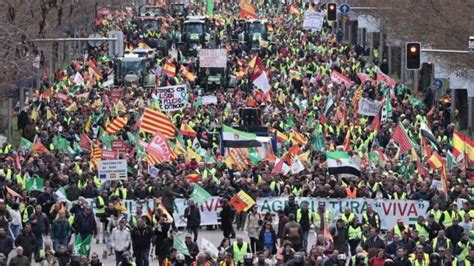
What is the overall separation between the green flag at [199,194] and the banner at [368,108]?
1669 cm

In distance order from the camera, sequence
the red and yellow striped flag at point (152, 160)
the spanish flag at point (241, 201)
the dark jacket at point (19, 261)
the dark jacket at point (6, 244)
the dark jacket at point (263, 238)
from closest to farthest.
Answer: the dark jacket at point (19, 261) < the dark jacket at point (6, 244) < the dark jacket at point (263, 238) < the spanish flag at point (241, 201) < the red and yellow striped flag at point (152, 160)

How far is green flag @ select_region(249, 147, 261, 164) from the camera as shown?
4766cm

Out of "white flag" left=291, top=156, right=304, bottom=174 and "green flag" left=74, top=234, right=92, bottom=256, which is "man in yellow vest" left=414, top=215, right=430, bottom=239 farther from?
"white flag" left=291, top=156, right=304, bottom=174

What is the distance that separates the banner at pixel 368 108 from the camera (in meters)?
57.4

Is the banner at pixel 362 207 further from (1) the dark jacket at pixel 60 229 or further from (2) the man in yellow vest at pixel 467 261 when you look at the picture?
(2) the man in yellow vest at pixel 467 261

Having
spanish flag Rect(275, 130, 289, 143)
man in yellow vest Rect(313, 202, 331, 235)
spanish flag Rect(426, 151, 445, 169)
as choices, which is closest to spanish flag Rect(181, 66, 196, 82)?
spanish flag Rect(275, 130, 289, 143)

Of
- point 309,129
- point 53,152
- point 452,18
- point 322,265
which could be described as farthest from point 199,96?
point 322,265

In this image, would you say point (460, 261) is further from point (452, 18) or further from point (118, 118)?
point (452, 18)

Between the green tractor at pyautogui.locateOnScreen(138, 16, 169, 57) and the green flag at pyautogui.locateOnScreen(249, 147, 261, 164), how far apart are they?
126 ft

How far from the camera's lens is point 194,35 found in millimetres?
92875

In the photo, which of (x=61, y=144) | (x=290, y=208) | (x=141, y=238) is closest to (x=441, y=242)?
(x=290, y=208)

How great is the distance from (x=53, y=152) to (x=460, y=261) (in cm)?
1615

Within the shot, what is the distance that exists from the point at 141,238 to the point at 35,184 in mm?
6304

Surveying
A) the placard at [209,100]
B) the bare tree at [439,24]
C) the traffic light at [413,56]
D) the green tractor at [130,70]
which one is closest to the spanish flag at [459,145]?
the traffic light at [413,56]
